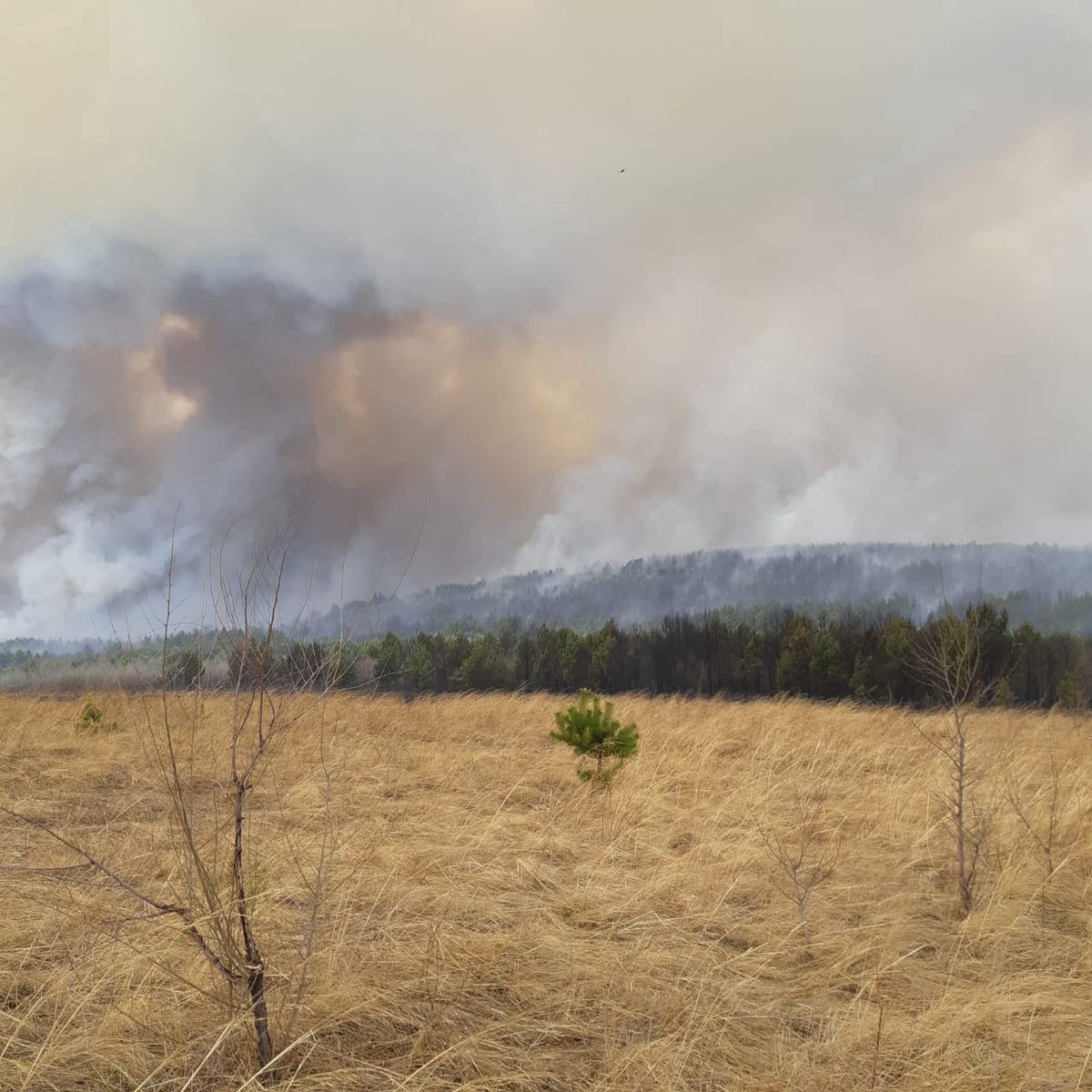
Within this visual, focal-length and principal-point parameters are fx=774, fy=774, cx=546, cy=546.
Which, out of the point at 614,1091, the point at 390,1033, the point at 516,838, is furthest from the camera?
the point at 516,838

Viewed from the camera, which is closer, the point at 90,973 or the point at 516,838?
the point at 90,973

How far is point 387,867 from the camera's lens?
185 inches

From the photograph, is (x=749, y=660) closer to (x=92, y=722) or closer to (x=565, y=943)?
(x=92, y=722)

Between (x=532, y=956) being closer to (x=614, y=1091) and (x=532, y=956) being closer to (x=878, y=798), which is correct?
(x=614, y=1091)

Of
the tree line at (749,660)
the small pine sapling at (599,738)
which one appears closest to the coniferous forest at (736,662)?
the tree line at (749,660)

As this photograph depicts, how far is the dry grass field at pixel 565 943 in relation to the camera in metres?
2.56

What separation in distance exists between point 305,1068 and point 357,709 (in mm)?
11610

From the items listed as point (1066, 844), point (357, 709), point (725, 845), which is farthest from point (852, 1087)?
point (357, 709)

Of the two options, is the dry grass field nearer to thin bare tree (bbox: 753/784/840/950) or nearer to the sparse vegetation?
thin bare tree (bbox: 753/784/840/950)

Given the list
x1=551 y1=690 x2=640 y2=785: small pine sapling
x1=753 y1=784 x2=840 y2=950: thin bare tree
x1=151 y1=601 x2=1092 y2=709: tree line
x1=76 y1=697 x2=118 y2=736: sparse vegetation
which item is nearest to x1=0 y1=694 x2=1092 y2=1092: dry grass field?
x1=753 y1=784 x2=840 y2=950: thin bare tree

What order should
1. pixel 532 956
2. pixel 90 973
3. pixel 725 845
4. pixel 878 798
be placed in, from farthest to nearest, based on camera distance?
1. pixel 878 798
2. pixel 725 845
3. pixel 532 956
4. pixel 90 973

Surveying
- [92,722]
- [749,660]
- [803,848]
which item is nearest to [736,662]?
[749,660]

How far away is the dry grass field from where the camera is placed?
2.56 m

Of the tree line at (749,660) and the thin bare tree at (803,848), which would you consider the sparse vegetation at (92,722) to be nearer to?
the thin bare tree at (803,848)
